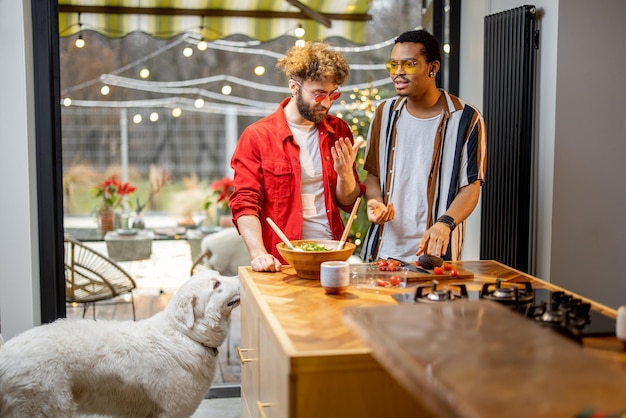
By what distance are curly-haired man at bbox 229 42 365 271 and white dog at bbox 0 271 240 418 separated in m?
0.35

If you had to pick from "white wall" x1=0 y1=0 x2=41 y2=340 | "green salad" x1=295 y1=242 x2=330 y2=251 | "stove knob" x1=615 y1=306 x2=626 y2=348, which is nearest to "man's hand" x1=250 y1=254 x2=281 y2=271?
"green salad" x1=295 y1=242 x2=330 y2=251

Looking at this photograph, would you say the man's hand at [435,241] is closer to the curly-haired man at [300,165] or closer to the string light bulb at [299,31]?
the curly-haired man at [300,165]

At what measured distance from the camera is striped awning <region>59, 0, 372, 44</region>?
14.4ft

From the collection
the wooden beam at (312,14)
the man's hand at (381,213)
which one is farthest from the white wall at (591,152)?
the wooden beam at (312,14)

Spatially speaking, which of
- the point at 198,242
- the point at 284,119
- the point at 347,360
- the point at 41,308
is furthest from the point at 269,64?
the point at 347,360

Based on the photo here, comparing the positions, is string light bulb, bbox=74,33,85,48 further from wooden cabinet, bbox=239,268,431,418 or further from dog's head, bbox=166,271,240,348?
wooden cabinet, bbox=239,268,431,418

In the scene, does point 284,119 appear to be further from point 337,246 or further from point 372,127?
point 337,246

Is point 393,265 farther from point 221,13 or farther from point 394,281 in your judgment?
point 221,13

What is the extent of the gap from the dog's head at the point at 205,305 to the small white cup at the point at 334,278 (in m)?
0.69

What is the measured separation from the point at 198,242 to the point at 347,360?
10.2 ft

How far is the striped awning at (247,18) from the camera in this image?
14.4 feet

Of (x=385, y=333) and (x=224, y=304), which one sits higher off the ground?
(x=385, y=333)

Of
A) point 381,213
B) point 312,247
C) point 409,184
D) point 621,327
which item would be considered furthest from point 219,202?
point 621,327

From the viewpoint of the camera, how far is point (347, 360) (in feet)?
5.49
